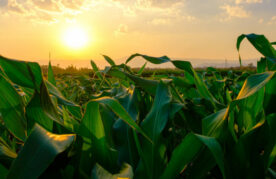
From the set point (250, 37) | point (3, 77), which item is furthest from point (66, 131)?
point (250, 37)

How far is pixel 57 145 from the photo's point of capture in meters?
0.32

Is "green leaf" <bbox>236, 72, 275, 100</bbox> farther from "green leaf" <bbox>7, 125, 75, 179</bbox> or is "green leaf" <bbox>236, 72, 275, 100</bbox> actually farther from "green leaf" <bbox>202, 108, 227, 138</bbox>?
"green leaf" <bbox>7, 125, 75, 179</bbox>

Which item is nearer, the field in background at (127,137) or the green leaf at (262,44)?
the field in background at (127,137)

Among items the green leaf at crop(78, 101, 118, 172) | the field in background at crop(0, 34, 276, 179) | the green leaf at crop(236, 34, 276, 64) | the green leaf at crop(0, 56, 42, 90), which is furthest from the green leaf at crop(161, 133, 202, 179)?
the green leaf at crop(236, 34, 276, 64)

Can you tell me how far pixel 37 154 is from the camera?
0.31 meters

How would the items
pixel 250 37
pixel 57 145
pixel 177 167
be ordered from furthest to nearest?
pixel 250 37, pixel 177 167, pixel 57 145

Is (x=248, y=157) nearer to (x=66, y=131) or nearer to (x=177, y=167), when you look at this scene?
(x=177, y=167)

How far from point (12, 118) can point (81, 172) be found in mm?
214

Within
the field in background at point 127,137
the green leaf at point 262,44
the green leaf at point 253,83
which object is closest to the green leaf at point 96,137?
the field in background at point 127,137

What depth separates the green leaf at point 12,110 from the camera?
503 millimetres

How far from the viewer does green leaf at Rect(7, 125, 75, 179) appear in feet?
0.95

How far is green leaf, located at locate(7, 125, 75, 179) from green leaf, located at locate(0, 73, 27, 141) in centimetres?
20

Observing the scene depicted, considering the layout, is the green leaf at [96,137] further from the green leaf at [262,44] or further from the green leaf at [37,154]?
the green leaf at [262,44]

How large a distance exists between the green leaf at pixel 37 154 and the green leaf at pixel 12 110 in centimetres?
20
